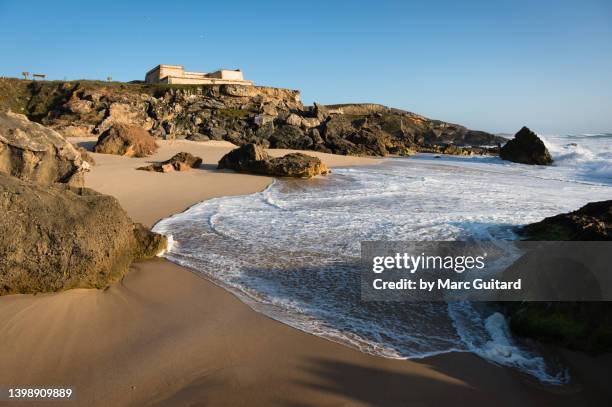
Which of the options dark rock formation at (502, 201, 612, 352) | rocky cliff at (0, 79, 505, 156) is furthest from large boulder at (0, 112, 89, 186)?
rocky cliff at (0, 79, 505, 156)

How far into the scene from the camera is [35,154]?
7.84 m

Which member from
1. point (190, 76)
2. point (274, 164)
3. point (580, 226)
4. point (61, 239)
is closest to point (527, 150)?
point (274, 164)

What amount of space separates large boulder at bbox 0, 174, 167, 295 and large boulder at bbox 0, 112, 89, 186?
3.58 m

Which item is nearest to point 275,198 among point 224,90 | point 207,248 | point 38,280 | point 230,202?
point 230,202

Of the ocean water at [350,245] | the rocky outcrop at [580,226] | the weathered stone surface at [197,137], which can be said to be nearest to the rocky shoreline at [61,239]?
the ocean water at [350,245]

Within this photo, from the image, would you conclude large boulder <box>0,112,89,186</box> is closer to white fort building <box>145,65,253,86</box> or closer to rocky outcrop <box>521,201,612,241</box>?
rocky outcrop <box>521,201,612,241</box>

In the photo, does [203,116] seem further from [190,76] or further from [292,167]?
[190,76]

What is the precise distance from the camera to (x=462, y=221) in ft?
22.3

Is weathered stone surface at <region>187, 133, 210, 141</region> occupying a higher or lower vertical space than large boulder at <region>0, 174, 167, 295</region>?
higher

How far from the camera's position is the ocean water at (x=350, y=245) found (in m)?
3.32

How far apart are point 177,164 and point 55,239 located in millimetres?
9506

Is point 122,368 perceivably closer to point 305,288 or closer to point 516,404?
point 305,288

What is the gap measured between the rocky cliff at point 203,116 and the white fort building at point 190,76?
8011mm

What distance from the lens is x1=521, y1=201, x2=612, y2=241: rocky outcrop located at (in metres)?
3.72
